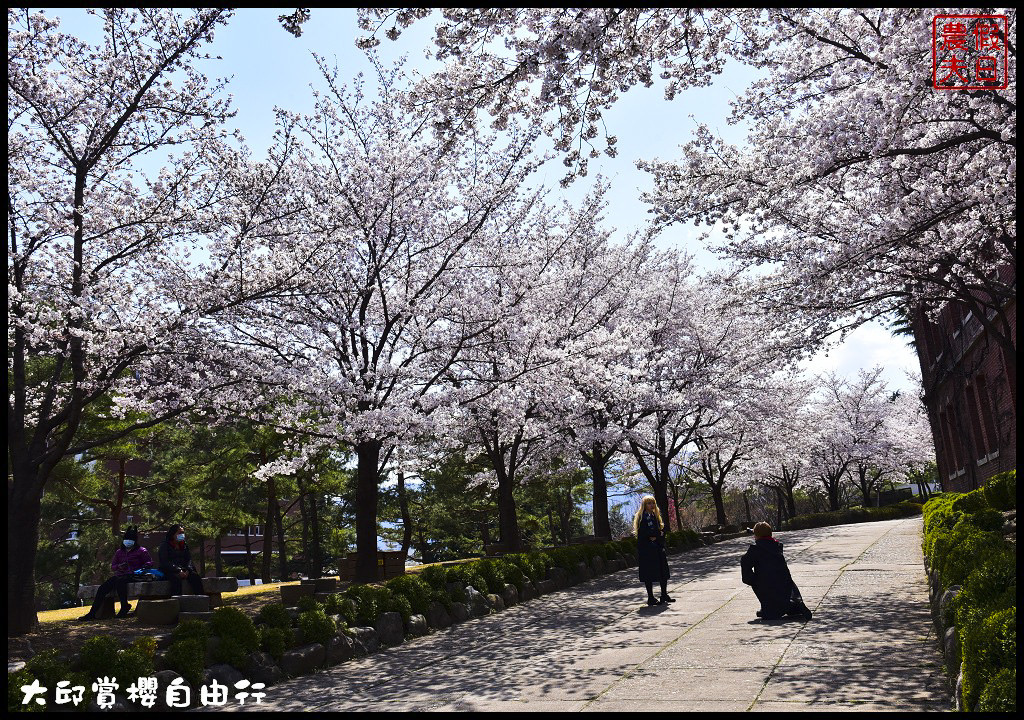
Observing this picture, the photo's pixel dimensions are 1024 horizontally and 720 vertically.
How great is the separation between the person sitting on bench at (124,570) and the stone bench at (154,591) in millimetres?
102

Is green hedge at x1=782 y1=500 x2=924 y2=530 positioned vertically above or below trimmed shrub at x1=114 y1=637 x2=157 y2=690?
below

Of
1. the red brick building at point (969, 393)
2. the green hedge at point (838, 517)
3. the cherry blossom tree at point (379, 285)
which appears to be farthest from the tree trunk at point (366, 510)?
the green hedge at point (838, 517)

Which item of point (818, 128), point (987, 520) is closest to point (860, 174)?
point (818, 128)

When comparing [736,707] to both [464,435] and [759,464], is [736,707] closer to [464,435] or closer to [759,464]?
[464,435]

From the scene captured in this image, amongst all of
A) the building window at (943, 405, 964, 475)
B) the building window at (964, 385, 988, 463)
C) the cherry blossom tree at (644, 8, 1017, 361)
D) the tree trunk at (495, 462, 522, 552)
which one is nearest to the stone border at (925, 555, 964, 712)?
the cherry blossom tree at (644, 8, 1017, 361)

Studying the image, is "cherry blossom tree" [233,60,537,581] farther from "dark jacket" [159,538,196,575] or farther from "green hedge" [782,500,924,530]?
"green hedge" [782,500,924,530]

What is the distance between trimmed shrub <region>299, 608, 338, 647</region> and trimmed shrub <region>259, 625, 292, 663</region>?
1.64 feet

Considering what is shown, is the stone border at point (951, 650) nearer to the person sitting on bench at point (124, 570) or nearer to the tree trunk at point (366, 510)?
the tree trunk at point (366, 510)

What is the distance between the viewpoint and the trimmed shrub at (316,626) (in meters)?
9.31

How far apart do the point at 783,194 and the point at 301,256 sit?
26.1ft

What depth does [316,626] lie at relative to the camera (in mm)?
9414

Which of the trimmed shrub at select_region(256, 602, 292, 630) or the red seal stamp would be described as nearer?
the red seal stamp

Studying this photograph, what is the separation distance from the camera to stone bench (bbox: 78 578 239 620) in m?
11.9

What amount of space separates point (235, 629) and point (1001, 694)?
7366 mm
